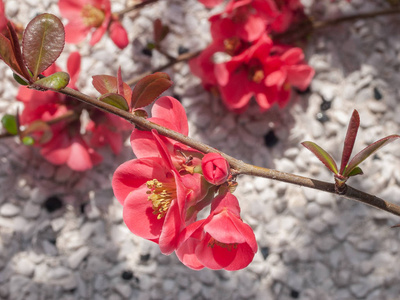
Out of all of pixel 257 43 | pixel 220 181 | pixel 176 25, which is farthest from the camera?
pixel 176 25

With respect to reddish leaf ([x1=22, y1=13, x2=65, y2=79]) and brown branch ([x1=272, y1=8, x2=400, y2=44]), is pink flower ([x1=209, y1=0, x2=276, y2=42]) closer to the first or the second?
brown branch ([x1=272, y1=8, x2=400, y2=44])

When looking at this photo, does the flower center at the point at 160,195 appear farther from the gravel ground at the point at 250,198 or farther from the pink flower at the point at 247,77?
the gravel ground at the point at 250,198

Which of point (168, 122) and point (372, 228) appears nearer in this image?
point (168, 122)

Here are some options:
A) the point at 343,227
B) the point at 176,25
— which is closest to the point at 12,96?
the point at 176,25

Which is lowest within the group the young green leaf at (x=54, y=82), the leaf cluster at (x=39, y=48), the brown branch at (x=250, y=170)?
the brown branch at (x=250, y=170)

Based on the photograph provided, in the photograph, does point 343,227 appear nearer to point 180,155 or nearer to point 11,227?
point 180,155

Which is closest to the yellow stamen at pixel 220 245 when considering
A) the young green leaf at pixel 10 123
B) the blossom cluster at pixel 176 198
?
the blossom cluster at pixel 176 198

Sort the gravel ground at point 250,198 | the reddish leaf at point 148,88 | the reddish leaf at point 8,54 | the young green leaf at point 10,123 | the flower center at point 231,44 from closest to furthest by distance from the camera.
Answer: the reddish leaf at point 8,54 → the reddish leaf at point 148,88 → the young green leaf at point 10,123 → the flower center at point 231,44 → the gravel ground at point 250,198
